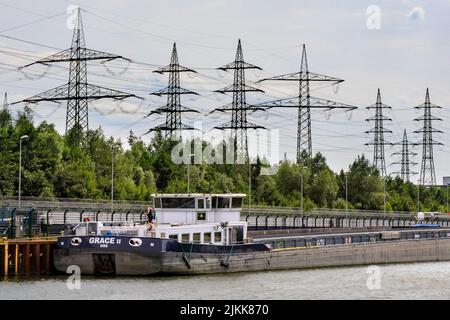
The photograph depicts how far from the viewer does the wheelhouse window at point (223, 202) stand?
75.0 metres

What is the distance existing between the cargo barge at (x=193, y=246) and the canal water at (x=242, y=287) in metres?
1.17

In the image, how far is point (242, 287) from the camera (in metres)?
61.8

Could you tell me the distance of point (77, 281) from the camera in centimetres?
6259

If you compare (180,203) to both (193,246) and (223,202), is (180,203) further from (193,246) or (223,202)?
(193,246)

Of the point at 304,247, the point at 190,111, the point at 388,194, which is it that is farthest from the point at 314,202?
the point at 304,247

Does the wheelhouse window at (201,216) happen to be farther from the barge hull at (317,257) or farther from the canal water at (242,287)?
the canal water at (242,287)

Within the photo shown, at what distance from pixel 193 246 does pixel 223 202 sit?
7.70 metres

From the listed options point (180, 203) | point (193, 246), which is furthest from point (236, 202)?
point (193, 246)

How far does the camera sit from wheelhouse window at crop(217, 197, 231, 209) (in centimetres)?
7500

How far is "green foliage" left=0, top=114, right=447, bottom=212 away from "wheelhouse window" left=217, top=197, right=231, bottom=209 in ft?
69.7

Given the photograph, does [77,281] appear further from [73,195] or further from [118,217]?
[73,195]
